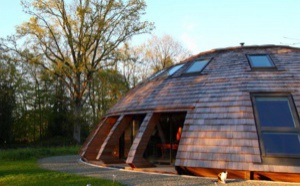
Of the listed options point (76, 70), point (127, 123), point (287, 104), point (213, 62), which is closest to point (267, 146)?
point (287, 104)

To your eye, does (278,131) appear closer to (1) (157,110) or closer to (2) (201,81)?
(2) (201,81)

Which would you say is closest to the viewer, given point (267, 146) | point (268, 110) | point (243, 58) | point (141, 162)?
point (267, 146)

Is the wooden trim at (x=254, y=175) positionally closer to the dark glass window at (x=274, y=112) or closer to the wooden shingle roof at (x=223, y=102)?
the wooden shingle roof at (x=223, y=102)

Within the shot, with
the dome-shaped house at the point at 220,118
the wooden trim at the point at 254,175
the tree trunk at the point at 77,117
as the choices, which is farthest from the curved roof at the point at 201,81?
the tree trunk at the point at 77,117

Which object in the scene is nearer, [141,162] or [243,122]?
[243,122]

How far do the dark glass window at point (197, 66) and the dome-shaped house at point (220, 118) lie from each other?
0.14 feet

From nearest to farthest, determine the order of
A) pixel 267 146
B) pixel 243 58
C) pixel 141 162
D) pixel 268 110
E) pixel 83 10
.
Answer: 1. pixel 267 146
2. pixel 268 110
3. pixel 141 162
4. pixel 243 58
5. pixel 83 10

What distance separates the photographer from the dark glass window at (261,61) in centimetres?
1419

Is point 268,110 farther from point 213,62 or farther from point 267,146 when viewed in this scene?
point 213,62

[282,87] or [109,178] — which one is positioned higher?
[282,87]

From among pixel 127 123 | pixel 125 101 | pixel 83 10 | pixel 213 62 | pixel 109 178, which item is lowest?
pixel 109 178

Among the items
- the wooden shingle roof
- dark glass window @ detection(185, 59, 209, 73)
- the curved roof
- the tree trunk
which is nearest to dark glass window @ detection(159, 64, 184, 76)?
the curved roof

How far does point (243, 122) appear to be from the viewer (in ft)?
37.8

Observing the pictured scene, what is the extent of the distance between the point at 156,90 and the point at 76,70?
17119 millimetres
